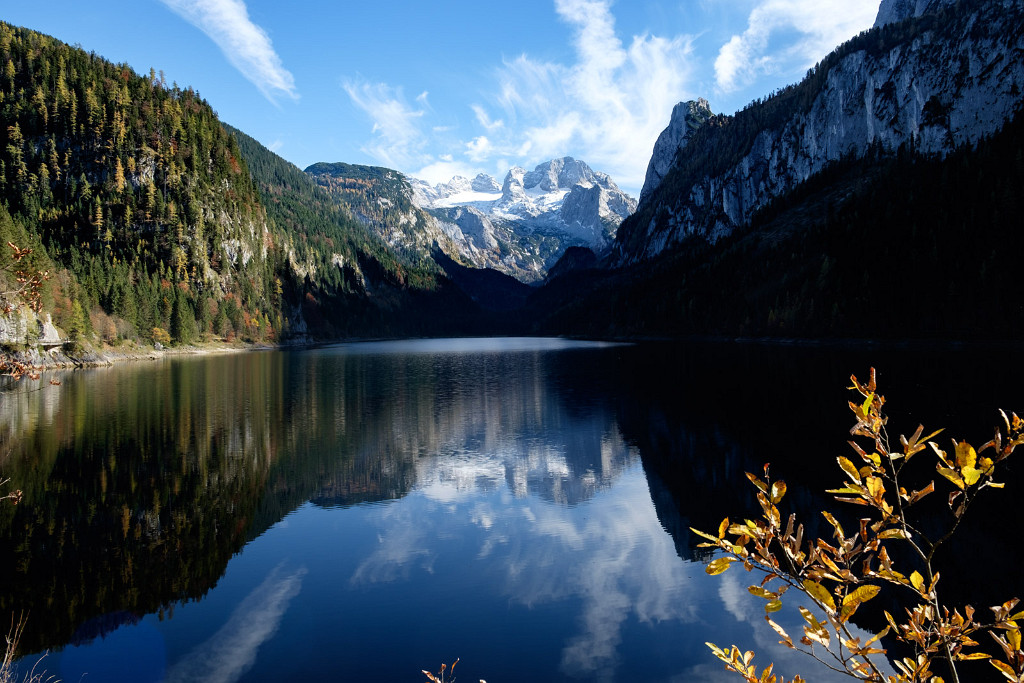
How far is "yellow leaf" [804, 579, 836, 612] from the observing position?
10.7 ft

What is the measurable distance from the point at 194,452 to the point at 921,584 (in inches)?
1431

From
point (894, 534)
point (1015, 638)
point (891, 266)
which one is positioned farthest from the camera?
point (891, 266)

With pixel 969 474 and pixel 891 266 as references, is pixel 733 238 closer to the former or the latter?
pixel 891 266

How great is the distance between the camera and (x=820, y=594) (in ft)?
10.8

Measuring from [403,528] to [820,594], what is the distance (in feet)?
72.6

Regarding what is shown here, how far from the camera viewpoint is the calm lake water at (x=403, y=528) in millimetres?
14594

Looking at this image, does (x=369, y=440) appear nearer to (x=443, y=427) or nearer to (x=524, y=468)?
(x=443, y=427)

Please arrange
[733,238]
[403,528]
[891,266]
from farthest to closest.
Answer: [733,238]
[891,266]
[403,528]

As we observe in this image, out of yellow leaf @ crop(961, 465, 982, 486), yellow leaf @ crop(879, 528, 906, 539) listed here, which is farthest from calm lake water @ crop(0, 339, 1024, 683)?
yellow leaf @ crop(961, 465, 982, 486)

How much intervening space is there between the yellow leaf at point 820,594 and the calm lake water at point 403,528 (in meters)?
11.8

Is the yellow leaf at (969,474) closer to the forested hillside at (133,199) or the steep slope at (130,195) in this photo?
the forested hillside at (133,199)

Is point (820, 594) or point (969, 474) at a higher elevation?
point (969, 474)

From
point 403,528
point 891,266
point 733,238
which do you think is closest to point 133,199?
point 403,528

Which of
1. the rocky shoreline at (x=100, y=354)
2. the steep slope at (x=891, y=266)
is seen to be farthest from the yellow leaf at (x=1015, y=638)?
the steep slope at (x=891, y=266)
